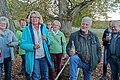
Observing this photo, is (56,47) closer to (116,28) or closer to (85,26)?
(116,28)

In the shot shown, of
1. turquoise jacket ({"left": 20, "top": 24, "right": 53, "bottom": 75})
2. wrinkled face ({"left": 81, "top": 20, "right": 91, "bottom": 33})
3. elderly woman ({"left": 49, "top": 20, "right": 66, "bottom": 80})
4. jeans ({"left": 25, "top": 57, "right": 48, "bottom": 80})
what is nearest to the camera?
wrinkled face ({"left": 81, "top": 20, "right": 91, "bottom": 33})

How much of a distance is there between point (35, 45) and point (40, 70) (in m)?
0.70

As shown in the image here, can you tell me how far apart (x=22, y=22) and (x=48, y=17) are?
11.6 meters

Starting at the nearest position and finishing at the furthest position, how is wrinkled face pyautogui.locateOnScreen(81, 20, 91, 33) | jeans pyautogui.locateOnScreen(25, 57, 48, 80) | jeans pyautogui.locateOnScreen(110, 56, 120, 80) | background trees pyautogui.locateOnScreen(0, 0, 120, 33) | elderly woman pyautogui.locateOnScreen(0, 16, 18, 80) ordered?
wrinkled face pyautogui.locateOnScreen(81, 20, 91, 33) < jeans pyautogui.locateOnScreen(25, 57, 48, 80) < elderly woman pyautogui.locateOnScreen(0, 16, 18, 80) < jeans pyautogui.locateOnScreen(110, 56, 120, 80) < background trees pyautogui.locateOnScreen(0, 0, 120, 33)

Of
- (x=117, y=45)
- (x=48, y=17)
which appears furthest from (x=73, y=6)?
(x=117, y=45)

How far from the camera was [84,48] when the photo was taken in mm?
6746

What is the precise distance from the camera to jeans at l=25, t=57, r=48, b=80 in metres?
6.97

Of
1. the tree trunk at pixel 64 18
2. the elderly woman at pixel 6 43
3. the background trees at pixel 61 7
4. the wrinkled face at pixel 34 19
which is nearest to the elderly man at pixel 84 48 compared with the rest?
the wrinkled face at pixel 34 19

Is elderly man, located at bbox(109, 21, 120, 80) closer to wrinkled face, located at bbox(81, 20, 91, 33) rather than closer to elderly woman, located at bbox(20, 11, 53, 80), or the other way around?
wrinkled face, located at bbox(81, 20, 91, 33)

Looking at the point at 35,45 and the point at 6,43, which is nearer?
the point at 35,45

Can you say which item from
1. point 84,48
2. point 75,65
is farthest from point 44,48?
point 84,48

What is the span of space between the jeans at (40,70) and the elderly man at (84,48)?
64 cm

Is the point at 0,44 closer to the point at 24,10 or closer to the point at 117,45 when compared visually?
the point at 117,45

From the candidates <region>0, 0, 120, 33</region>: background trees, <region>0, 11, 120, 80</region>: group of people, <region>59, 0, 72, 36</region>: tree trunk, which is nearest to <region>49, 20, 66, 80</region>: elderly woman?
<region>0, 11, 120, 80</region>: group of people
